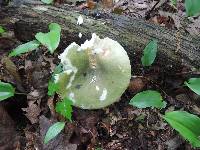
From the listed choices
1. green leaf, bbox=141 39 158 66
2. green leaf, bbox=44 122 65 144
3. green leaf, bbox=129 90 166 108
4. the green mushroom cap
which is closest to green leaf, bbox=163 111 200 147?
green leaf, bbox=129 90 166 108

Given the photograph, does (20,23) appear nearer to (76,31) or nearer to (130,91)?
A: (76,31)

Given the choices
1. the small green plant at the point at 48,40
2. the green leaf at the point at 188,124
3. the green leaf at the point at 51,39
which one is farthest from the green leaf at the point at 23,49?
the green leaf at the point at 188,124

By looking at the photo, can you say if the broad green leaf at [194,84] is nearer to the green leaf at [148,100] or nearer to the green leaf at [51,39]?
the green leaf at [148,100]

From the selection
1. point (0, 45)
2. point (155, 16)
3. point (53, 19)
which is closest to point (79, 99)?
point (53, 19)

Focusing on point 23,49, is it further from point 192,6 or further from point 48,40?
point 192,6

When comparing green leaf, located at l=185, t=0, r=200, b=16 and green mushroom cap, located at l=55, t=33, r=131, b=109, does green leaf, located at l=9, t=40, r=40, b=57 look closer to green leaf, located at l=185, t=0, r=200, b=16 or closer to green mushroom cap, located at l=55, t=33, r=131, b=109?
green mushroom cap, located at l=55, t=33, r=131, b=109
